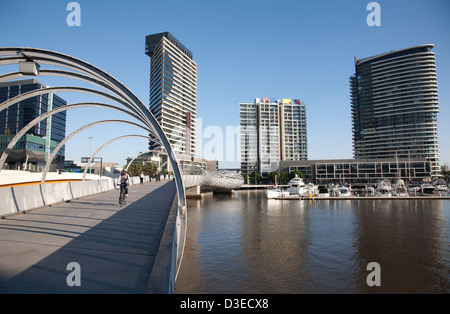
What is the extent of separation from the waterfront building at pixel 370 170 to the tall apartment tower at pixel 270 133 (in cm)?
3544

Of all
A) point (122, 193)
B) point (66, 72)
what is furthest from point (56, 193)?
point (66, 72)

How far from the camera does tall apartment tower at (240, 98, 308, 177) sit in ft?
468

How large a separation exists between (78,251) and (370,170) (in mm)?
116941

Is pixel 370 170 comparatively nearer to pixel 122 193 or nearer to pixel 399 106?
pixel 399 106

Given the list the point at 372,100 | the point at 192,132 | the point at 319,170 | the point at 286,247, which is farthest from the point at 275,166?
the point at 286,247

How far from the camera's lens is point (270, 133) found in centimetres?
14512

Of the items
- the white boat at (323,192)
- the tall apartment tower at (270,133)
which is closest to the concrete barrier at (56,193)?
the white boat at (323,192)

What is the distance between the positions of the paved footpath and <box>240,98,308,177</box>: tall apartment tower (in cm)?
13176

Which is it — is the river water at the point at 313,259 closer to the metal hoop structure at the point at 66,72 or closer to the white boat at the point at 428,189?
the metal hoop structure at the point at 66,72

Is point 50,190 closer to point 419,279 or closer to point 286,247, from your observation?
point 286,247

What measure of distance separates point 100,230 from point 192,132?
13765 cm
